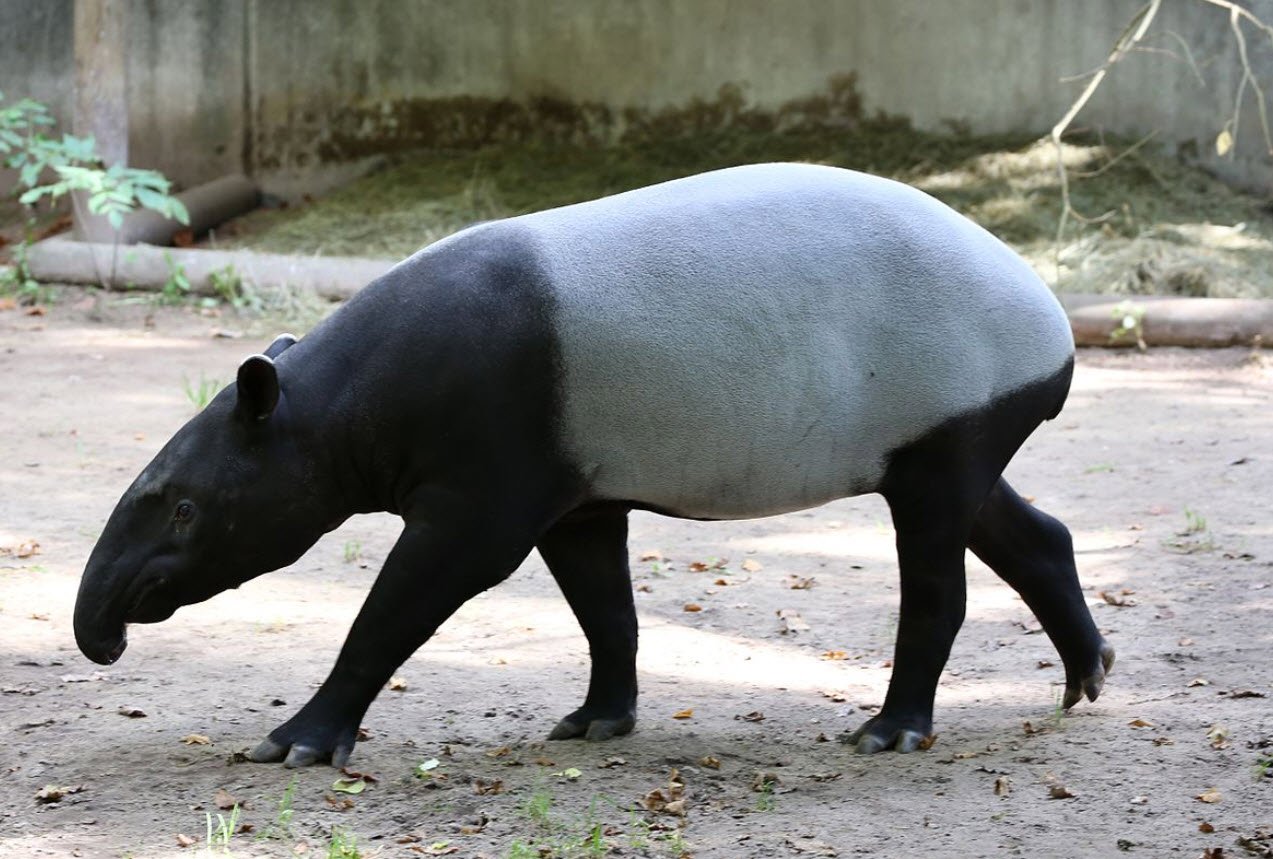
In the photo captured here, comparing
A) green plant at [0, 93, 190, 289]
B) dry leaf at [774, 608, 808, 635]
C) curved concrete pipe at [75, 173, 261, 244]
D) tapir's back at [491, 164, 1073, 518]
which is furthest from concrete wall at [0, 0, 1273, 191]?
tapir's back at [491, 164, 1073, 518]

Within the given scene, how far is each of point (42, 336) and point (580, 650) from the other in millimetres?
5993

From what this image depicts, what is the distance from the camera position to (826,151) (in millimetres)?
12531

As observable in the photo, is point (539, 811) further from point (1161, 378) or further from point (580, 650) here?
point (1161, 378)

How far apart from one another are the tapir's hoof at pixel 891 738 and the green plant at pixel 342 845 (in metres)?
1.33

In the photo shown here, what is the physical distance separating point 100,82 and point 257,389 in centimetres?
826

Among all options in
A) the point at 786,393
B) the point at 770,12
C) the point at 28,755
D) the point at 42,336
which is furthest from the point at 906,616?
the point at 770,12

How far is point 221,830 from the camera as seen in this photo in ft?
11.1

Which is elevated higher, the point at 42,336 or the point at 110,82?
the point at 110,82

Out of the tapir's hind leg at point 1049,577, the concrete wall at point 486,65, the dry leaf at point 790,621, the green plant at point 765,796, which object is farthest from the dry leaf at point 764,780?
the concrete wall at point 486,65

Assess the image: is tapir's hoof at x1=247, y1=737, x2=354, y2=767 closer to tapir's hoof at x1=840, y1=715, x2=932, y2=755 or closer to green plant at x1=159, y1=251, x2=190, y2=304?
tapir's hoof at x1=840, y1=715, x2=932, y2=755

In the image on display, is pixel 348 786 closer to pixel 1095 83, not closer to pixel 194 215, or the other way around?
pixel 1095 83

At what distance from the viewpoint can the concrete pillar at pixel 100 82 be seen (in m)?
11.1

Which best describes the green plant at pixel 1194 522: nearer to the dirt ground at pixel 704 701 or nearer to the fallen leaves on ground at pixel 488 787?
the dirt ground at pixel 704 701

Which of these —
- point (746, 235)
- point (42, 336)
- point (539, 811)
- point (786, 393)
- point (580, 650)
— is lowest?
point (42, 336)
